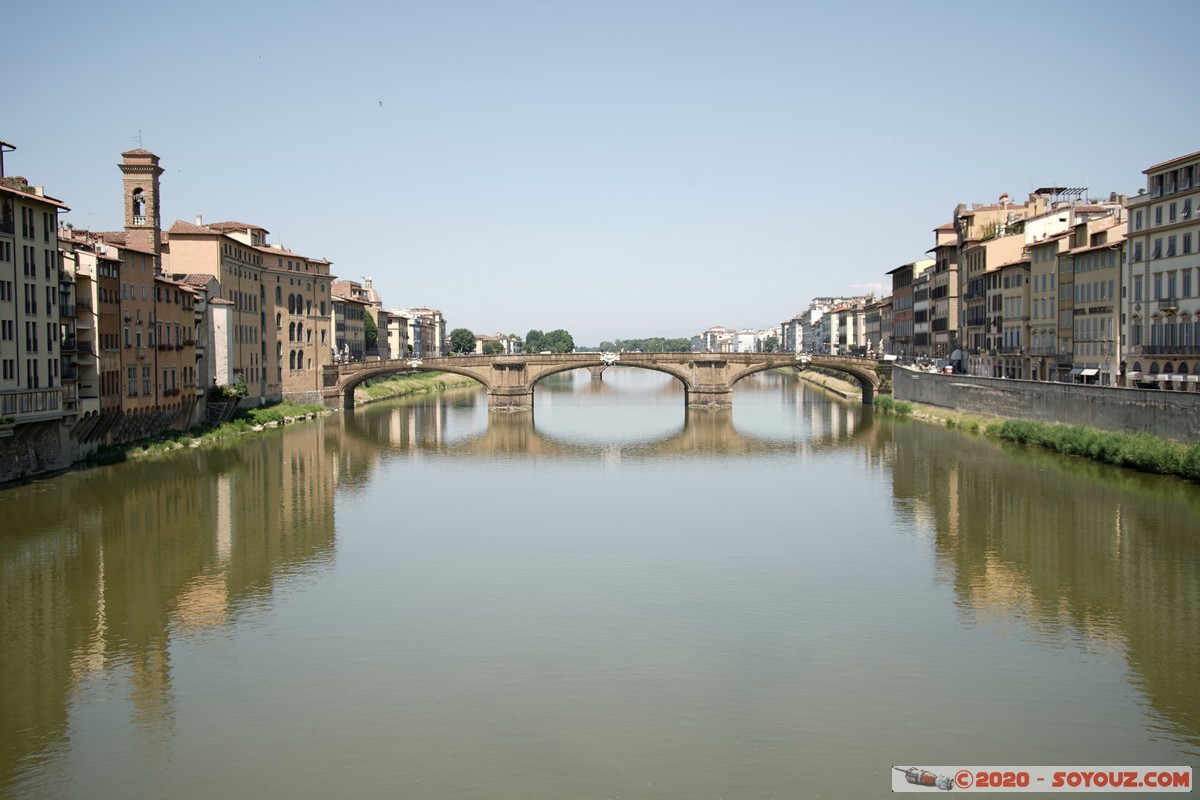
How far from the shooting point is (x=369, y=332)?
376 ft

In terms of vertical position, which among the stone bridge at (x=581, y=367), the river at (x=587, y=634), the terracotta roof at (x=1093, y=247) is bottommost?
the river at (x=587, y=634)

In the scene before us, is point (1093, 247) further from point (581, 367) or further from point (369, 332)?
point (369, 332)

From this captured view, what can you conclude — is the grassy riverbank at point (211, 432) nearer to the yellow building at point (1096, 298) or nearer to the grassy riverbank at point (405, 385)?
the grassy riverbank at point (405, 385)

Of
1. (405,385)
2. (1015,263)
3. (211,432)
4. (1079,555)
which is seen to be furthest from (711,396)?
(1079,555)

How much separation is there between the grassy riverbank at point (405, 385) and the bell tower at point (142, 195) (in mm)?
30015

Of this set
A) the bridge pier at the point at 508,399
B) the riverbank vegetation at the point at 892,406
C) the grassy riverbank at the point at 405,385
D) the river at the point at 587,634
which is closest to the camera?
the river at the point at 587,634

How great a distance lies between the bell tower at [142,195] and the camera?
2125 inches

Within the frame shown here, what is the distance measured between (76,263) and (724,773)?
35.7 m

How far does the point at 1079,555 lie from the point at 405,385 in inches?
3230

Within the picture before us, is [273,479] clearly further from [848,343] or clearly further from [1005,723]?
[848,343]

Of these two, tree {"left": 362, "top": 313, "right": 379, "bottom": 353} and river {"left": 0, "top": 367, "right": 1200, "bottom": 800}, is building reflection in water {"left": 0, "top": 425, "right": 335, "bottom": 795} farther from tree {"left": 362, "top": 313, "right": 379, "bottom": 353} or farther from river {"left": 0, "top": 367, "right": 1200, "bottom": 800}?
tree {"left": 362, "top": 313, "right": 379, "bottom": 353}

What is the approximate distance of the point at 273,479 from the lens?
4162 centimetres

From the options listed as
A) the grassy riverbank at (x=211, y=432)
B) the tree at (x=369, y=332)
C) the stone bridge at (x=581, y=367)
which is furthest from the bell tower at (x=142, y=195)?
the tree at (x=369, y=332)

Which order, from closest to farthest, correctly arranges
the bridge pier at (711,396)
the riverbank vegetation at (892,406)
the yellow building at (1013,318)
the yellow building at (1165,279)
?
1. the yellow building at (1165,279)
2. the yellow building at (1013,318)
3. the riverbank vegetation at (892,406)
4. the bridge pier at (711,396)
